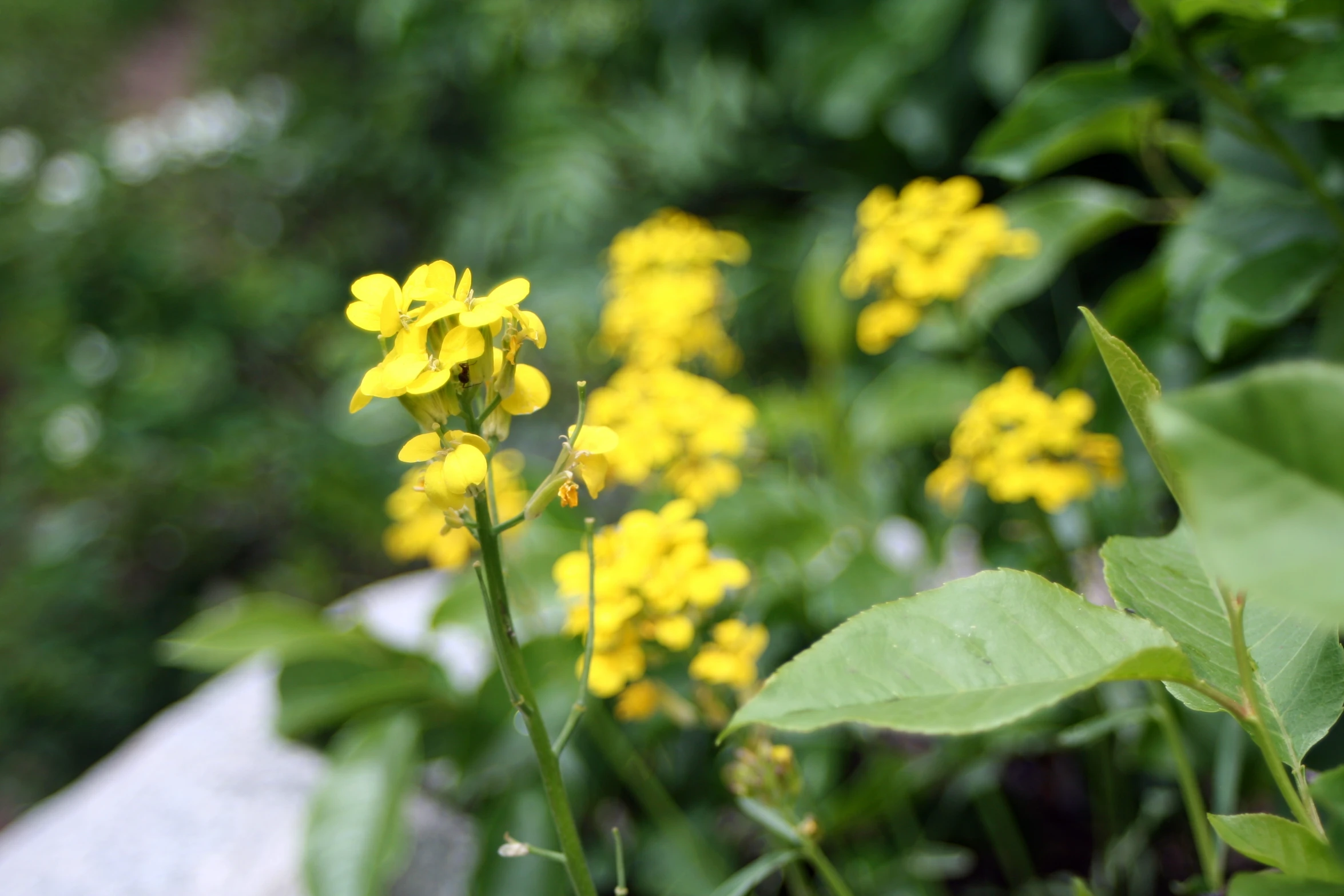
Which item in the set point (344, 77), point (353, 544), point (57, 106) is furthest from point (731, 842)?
point (57, 106)

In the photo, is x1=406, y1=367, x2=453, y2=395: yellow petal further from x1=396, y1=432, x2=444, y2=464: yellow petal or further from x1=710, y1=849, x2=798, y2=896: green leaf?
x1=710, y1=849, x2=798, y2=896: green leaf

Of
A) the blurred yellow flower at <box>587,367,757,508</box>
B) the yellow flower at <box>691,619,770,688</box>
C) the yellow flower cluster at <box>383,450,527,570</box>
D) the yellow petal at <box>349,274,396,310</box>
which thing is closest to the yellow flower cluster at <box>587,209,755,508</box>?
the blurred yellow flower at <box>587,367,757,508</box>

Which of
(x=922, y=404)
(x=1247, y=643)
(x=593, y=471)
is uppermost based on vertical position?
(x=593, y=471)

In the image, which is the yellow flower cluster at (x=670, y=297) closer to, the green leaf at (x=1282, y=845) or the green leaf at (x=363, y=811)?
the green leaf at (x=363, y=811)

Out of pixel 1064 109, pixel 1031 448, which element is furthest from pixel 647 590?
pixel 1064 109

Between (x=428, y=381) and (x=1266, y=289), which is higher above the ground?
(x=428, y=381)

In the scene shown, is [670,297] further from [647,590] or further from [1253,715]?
[1253,715]

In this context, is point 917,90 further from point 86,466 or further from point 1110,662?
point 86,466

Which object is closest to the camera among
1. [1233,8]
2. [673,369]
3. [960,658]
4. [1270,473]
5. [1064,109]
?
[1270,473]
